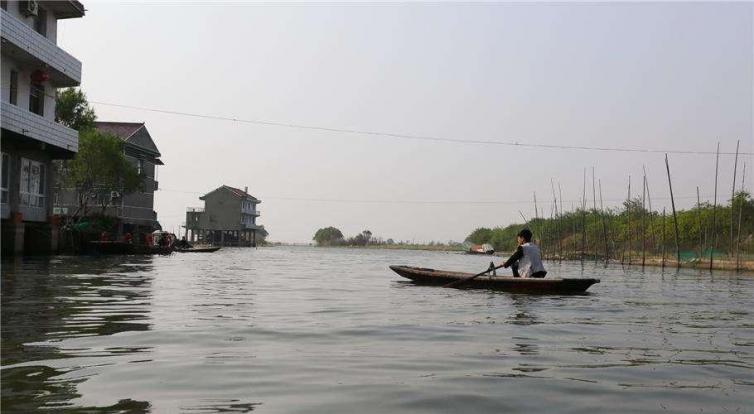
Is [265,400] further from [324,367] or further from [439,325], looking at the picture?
[439,325]

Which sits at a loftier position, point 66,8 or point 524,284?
point 66,8

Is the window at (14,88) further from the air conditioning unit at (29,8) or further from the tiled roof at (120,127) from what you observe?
the tiled roof at (120,127)

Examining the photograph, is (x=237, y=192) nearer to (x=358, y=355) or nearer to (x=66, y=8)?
(x=66, y=8)

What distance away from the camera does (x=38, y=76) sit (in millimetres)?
21781


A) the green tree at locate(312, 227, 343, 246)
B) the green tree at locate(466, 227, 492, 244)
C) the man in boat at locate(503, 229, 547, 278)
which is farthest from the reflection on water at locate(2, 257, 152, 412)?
the green tree at locate(312, 227, 343, 246)

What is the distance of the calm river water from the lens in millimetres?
4070

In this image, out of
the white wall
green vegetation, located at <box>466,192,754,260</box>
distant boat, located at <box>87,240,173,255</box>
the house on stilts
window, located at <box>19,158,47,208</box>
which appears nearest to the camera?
the white wall

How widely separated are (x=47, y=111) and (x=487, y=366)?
74.5 feet

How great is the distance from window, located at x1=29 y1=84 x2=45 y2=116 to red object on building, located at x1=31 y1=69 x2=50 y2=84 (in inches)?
22.7

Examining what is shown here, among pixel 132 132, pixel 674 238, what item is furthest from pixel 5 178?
pixel 674 238

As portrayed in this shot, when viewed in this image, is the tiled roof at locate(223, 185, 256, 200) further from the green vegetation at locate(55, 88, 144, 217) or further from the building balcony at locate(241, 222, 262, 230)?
the green vegetation at locate(55, 88, 144, 217)

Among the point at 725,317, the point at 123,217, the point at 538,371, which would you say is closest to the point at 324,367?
the point at 538,371

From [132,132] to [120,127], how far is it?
148cm

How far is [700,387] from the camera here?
15.8ft
